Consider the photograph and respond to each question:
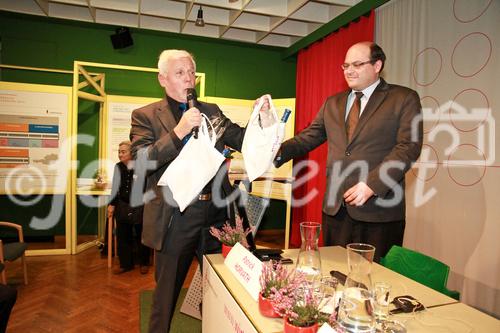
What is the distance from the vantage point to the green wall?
477 cm

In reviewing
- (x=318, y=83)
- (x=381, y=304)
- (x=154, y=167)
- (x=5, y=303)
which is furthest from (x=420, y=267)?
Result: (x=318, y=83)

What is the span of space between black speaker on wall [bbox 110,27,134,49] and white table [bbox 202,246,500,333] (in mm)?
4301

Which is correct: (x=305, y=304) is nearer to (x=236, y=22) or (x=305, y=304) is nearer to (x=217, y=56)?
(x=236, y=22)

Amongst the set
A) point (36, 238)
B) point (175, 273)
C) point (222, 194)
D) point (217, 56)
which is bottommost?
point (36, 238)

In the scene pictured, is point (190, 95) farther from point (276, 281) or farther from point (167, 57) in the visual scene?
point (276, 281)

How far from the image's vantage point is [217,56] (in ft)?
18.3

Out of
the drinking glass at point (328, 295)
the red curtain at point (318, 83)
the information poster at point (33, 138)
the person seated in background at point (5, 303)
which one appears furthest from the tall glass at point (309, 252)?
the information poster at point (33, 138)

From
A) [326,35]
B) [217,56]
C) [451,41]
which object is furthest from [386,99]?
[217,56]

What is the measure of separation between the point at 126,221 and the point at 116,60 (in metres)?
2.58

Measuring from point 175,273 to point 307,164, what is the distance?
3.75 meters

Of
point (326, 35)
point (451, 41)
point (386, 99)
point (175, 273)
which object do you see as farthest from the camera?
point (326, 35)

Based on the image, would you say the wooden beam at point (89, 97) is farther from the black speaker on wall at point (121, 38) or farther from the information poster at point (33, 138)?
the black speaker on wall at point (121, 38)

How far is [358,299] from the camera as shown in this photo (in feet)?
2.81

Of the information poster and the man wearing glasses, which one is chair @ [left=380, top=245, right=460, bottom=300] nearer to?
the man wearing glasses
